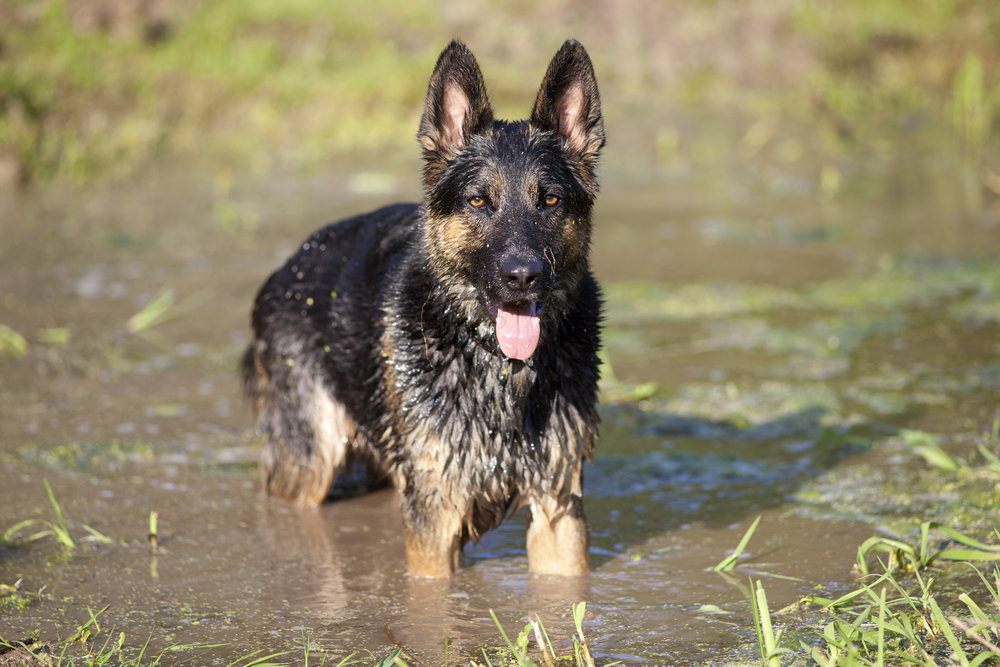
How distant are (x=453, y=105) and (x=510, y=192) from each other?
54cm

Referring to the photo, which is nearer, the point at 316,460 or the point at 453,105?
the point at 453,105

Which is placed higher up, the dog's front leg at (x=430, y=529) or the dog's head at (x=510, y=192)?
the dog's head at (x=510, y=192)

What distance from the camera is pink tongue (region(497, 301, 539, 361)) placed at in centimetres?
456

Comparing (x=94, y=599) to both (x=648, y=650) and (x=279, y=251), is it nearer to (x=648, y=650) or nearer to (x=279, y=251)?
(x=648, y=650)

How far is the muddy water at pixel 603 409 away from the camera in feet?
16.0

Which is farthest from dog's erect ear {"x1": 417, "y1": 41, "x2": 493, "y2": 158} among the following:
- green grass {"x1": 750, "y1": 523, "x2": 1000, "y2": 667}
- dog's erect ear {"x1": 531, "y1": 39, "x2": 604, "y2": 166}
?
green grass {"x1": 750, "y1": 523, "x2": 1000, "y2": 667}

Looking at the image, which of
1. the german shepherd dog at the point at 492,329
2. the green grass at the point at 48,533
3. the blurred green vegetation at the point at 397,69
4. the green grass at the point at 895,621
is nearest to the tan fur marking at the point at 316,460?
the german shepherd dog at the point at 492,329

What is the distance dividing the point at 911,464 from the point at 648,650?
253 cm

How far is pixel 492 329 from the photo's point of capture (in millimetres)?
4770

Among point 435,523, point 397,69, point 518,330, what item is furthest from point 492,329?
point 397,69

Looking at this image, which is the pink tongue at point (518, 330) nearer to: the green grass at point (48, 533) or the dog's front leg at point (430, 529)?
the dog's front leg at point (430, 529)

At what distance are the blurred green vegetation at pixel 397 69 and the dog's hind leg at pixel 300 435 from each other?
26.9ft

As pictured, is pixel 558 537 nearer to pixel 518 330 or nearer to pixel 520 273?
pixel 518 330

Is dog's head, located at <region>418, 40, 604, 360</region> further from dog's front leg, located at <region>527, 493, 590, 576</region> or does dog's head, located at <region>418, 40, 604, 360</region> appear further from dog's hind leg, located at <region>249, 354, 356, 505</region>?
dog's hind leg, located at <region>249, 354, 356, 505</region>
